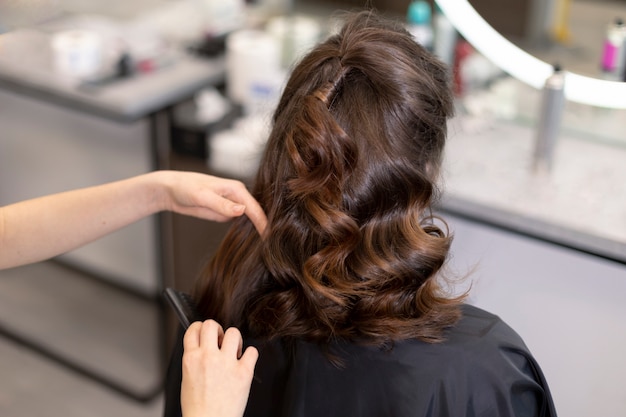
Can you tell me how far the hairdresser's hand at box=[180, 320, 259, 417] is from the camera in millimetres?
947

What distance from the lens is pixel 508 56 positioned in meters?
1.91

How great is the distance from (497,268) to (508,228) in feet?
0.35

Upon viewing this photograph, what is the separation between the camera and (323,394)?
112cm

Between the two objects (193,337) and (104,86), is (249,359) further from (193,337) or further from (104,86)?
(104,86)

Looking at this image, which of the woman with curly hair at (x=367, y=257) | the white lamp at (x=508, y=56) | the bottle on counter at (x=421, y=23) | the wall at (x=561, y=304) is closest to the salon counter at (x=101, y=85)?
the bottle on counter at (x=421, y=23)

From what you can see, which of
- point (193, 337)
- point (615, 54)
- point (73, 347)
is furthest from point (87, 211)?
point (73, 347)

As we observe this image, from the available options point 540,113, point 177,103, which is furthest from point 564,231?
point 177,103

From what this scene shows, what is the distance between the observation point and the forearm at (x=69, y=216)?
1264mm

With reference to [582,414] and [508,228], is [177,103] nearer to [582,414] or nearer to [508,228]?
[508,228]

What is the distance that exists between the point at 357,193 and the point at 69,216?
0.50 m

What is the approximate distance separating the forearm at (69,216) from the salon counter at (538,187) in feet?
2.02

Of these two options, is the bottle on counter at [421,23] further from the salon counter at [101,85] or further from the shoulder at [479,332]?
the shoulder at [479,332]

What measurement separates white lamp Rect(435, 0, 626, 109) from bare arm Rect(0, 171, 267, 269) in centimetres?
93

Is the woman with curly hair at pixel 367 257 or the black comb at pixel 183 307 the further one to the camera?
the black comb at pixel 183 307
